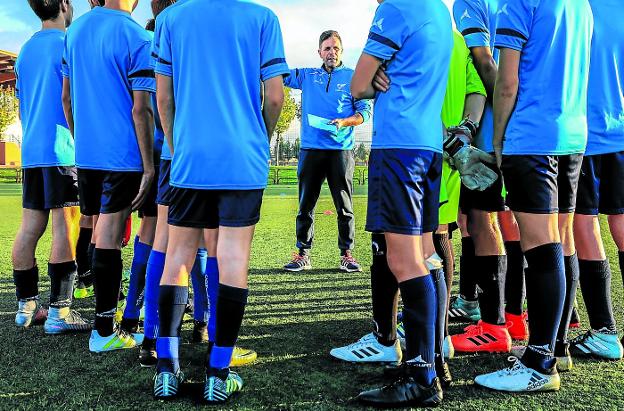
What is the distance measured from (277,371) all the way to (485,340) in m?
1.34

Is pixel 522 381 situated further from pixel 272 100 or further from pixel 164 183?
pixel 164 183

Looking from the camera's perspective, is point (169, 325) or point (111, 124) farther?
point (111, 124)

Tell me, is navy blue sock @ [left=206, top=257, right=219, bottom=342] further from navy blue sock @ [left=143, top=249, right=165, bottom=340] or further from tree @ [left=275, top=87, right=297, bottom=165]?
tree @ [left=275, top=87, right=297, bottom=165]

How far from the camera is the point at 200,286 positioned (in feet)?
11.9

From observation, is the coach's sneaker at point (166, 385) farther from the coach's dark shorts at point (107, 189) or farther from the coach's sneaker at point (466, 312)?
the coach's sneaker at point (466, 312)

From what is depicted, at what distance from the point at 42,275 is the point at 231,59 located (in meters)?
4.03

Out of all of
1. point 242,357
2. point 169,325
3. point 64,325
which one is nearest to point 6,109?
point 64,325

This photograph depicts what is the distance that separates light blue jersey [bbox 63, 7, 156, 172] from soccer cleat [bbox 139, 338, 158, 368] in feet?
3.54

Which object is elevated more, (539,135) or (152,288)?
(539,135)

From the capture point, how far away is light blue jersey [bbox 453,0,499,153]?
10.8ft

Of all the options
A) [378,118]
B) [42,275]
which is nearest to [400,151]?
[378,118]

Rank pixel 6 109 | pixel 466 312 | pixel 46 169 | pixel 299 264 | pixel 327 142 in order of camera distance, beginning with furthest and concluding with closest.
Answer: pixel 6 109, pixel 327 142, pixel 299 264, pixel 466 312, pixel 46 169

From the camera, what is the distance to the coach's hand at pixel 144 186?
3.31 m

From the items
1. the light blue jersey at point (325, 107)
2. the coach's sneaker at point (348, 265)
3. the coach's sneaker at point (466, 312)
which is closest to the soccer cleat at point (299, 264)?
the coach's sneaker at point (348, 265)
